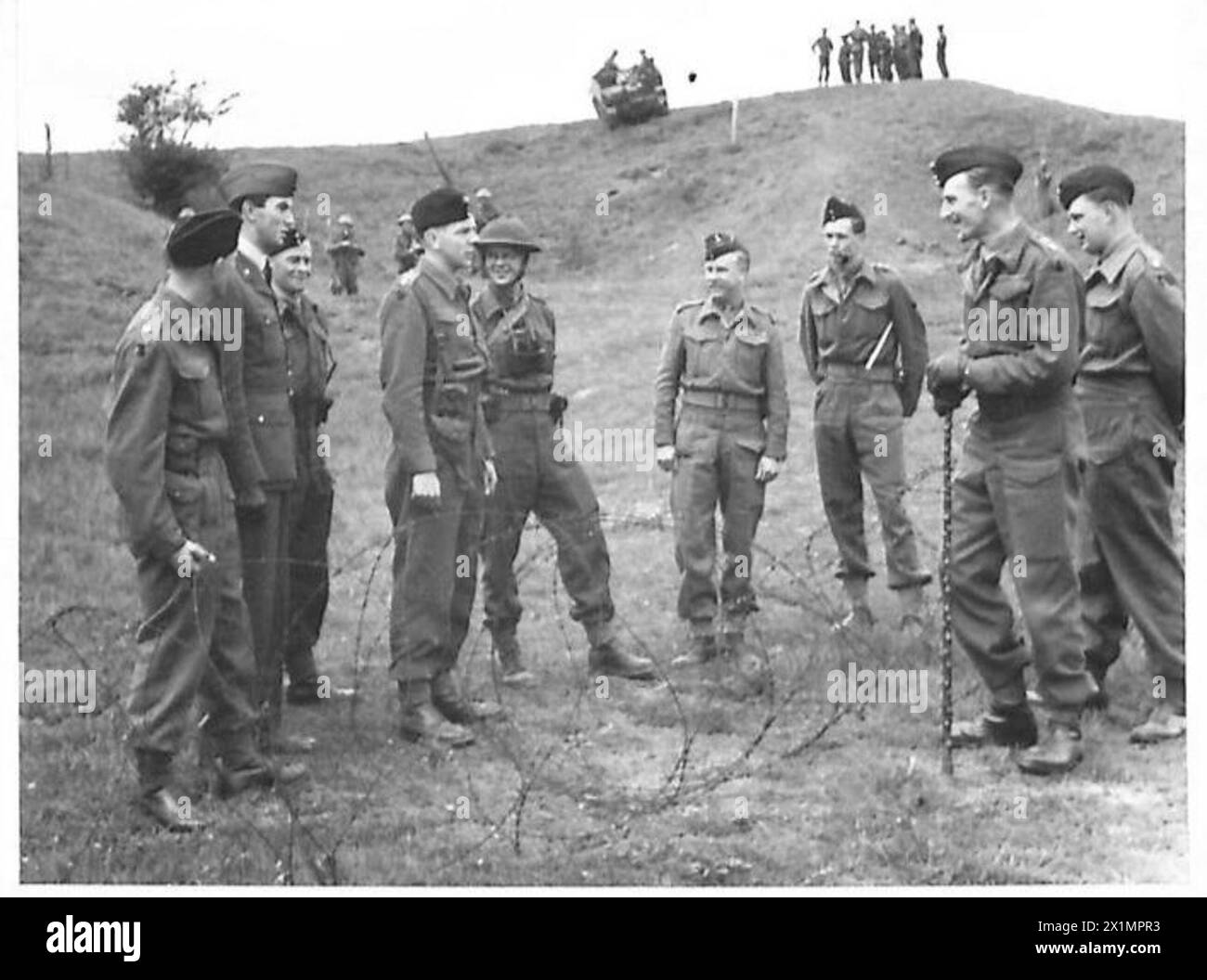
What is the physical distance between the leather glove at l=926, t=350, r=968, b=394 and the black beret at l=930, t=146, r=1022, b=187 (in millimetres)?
739

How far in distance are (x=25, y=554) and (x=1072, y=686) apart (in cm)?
478

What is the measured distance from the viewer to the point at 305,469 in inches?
269

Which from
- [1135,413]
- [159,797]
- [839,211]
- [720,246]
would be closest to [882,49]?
[839,211]

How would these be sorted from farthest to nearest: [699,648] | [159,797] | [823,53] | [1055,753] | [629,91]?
[629,91] → [823,53] → [699,648] → [1055,753] → [159,797]

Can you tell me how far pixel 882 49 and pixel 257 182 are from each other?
13.6ft

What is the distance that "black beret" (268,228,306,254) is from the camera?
21.2 ft

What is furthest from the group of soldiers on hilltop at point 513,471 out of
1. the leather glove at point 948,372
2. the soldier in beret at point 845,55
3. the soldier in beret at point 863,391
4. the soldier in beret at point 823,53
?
the soldier in beret at point 845,55

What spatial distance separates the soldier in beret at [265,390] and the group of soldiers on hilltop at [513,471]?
0.01 meters

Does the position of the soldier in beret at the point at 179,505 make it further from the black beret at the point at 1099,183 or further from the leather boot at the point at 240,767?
the black beret at the point at 1099,183

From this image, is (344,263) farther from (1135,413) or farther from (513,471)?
(1135,413)

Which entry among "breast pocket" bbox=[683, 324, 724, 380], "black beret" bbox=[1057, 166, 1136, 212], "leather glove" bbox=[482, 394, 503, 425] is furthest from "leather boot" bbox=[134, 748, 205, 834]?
"black beret" bbox=[1057, 166, 1136, 212]

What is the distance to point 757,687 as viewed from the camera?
702 centimetres
